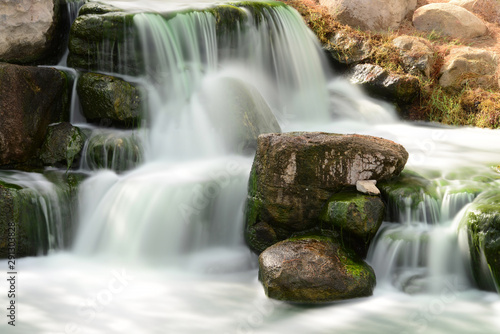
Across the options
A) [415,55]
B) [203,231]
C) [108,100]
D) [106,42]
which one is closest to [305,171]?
[203,231]

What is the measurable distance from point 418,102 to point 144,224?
17.9 ft

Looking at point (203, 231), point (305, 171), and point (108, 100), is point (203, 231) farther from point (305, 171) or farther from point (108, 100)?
point (108, 100)

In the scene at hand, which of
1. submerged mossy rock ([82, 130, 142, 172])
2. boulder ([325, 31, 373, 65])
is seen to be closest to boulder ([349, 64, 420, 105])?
boulder ([325, 31, 373, 65])

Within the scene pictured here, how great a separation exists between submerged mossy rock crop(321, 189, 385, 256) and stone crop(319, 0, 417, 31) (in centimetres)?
626

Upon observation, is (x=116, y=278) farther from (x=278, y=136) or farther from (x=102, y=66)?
(x=102, y=66)

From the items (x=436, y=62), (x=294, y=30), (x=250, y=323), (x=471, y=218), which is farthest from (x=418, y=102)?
(x=250, y=323)

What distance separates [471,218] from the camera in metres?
3.94

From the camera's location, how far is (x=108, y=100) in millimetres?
5691

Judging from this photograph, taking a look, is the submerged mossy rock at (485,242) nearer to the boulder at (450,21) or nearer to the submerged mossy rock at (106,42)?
the submerged mossy rock at (106,42)

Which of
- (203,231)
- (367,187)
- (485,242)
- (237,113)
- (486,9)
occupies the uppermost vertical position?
(486,9)

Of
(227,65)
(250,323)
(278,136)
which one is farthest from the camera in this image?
(227,65)

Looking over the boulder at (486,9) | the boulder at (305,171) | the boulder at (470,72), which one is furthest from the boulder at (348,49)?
the boulder at (305,171)

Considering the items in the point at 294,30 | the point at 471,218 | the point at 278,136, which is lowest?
the point at 471,218

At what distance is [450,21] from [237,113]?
19.9 ft
